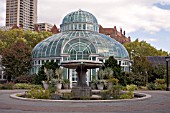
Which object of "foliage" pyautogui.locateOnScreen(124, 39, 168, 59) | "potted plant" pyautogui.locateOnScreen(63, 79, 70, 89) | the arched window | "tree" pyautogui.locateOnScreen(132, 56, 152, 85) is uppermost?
"foliage" pyautogui.locateOnScreen(124, 39, 168, 59)

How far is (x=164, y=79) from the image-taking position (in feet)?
126

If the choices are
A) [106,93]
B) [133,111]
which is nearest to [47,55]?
[106,93]

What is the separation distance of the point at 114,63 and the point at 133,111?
76.3ft

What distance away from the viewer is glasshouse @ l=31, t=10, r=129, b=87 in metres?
38.2

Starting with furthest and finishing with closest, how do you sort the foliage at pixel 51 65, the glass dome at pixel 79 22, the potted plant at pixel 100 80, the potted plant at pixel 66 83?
the glass dome at pixel 79 22 → the foliage at pixel 51 65 → the potted plant at pixel 66 83 → the potted plant at pixel 100 80

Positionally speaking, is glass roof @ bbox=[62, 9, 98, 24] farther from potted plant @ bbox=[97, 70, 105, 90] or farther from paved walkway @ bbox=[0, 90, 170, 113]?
paved walkway @ bbox=[0, 90, 170, 113]

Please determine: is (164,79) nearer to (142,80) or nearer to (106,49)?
(142,80)

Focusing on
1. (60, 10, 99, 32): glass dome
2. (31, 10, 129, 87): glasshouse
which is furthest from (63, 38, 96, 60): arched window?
(60, 10, 99, 32): glass dome

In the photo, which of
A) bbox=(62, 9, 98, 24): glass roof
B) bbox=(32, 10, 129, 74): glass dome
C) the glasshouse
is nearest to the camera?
the glasshouse

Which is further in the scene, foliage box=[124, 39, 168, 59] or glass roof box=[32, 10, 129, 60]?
foliage box=[124, 39, 168, 59]

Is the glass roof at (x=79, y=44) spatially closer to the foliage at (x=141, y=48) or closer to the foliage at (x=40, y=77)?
the foliage at (x=40, y=77)

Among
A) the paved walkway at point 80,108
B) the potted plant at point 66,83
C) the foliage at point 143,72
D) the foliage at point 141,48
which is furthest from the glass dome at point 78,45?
the foliage at point 141,48

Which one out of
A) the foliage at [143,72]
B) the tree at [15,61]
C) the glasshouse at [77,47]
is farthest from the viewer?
the tree at [15,61]

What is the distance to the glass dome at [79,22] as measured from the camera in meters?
43.8
